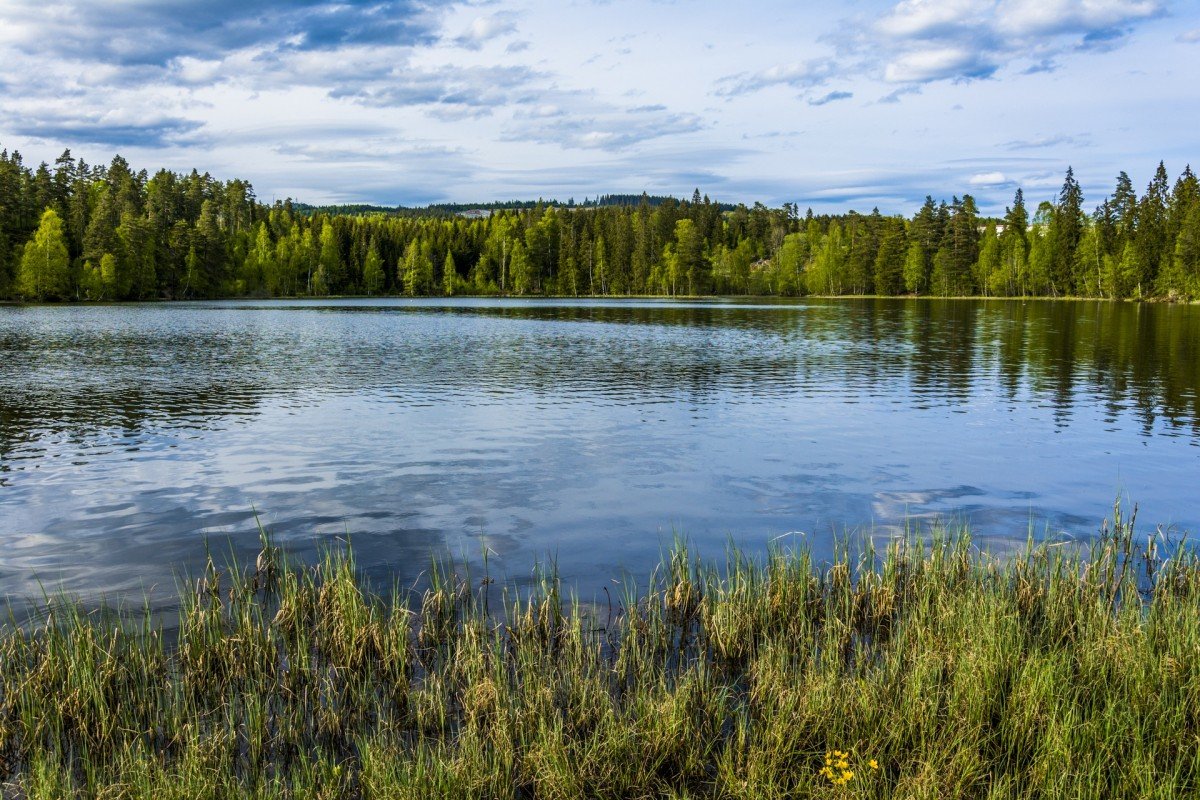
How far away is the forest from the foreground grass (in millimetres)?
110875

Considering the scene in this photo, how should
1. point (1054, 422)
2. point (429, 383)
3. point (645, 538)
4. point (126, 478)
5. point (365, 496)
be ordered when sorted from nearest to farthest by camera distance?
point (645, 538) < point (365, 496) < point (126, 478) < point (1054, 422) < point (429, 383)

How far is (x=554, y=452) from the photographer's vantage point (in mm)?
22062

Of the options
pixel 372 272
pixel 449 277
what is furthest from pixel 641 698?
pixel 372 272

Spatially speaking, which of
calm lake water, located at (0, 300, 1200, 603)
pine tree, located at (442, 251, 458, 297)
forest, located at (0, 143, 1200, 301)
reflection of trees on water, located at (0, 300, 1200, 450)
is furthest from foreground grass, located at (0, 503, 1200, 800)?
pine tree, located at (442, 251, 458, 297)

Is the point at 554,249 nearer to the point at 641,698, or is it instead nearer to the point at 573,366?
the point at 573,366

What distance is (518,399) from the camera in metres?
31.5

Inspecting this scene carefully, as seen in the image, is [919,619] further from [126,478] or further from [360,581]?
[126,478]

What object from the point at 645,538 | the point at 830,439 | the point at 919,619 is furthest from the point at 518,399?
the point at 919,619

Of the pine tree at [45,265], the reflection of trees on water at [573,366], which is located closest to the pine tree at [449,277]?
the pine tree at [45,265]

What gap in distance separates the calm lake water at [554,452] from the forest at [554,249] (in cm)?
7626

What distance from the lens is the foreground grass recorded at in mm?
6668

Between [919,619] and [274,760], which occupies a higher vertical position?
[919,619]

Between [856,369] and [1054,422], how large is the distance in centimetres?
1472

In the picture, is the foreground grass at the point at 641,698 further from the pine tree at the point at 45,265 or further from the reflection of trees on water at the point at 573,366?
the pine tree at the point at 45,265
